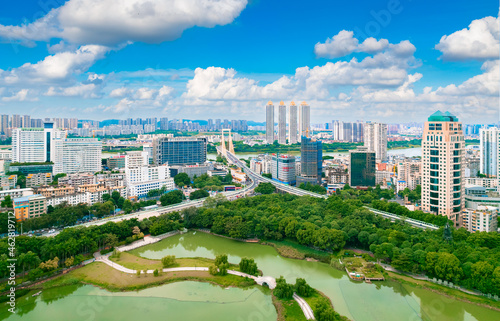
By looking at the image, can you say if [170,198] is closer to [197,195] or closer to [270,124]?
[197,195]

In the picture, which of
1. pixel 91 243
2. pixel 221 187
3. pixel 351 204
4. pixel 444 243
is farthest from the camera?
pixel 221 187

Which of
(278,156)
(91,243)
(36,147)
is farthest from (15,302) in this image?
(36,147)

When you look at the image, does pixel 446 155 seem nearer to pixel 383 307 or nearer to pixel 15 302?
pixel 383 307

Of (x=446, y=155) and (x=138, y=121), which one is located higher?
(x=138, y=121)

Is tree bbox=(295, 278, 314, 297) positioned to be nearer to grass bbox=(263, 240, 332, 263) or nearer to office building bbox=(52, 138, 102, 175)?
grass bbox=(263, 240, 332, 263)

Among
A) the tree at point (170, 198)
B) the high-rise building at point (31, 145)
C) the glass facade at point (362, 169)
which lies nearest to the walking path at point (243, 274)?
the tree at point (170, 198)

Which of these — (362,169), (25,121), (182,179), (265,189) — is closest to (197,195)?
(265,189)

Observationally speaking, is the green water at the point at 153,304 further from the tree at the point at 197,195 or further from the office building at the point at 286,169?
the office building at the point at 286,169
